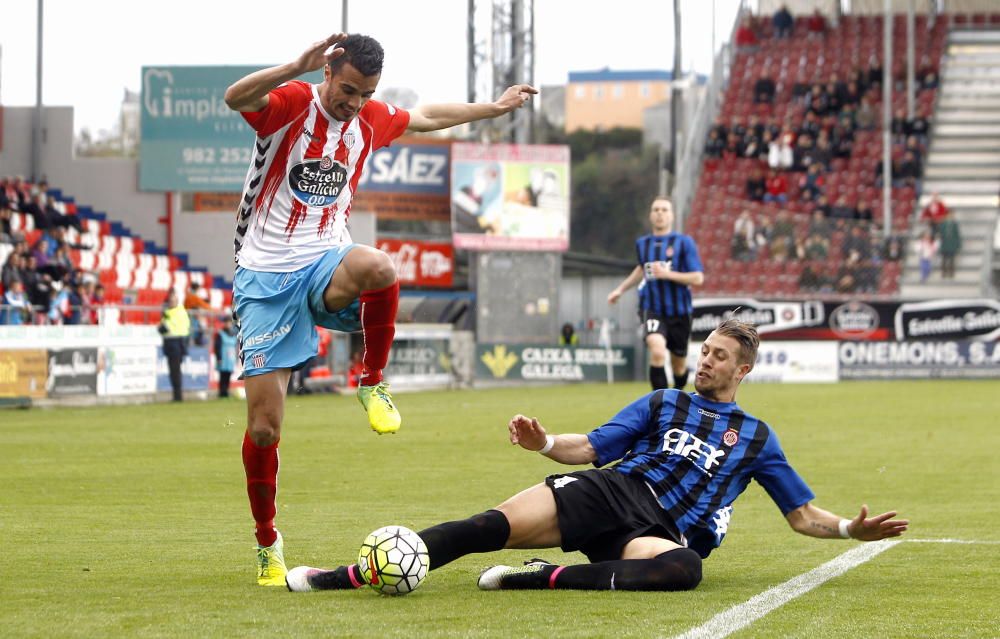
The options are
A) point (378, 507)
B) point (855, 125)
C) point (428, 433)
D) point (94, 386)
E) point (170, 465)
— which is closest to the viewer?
point (378, 507)

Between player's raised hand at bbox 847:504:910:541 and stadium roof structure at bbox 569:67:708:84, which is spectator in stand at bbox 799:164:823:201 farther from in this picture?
stadium roof structure at bbox 569:67:708:84

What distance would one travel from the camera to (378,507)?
9.59m

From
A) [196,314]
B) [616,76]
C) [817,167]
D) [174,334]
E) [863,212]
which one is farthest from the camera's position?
[616,76]

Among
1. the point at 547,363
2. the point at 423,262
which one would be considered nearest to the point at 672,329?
the point at 547,363

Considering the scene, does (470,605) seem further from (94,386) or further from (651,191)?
(651,191)

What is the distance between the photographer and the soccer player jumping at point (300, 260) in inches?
261

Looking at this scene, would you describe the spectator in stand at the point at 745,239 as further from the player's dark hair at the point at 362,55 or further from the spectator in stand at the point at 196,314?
the player's dark hair at the point at 362,55

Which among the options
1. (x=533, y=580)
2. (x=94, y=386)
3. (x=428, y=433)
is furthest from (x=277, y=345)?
(x=94, y=386)

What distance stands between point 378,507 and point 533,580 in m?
3.57

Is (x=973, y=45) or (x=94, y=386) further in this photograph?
(x=973, y=45)

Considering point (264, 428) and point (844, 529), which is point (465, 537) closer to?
point (264, 428)

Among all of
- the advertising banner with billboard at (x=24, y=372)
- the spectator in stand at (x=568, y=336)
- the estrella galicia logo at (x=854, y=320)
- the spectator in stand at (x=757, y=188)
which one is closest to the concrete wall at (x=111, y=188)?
the spectator in stand at (x=568, y=336)

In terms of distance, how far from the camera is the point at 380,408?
6.63 m

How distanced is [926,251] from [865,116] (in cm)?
809
